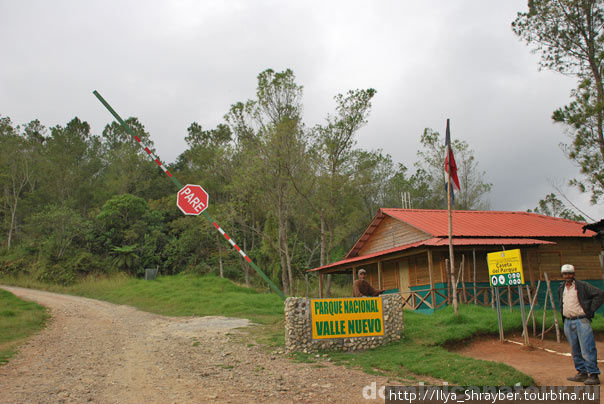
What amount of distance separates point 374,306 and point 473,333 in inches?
110

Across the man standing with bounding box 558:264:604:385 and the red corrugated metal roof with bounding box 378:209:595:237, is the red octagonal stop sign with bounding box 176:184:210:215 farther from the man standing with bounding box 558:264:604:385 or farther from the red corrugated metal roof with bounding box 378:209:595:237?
the man standing with bounding box 558:264:604:385

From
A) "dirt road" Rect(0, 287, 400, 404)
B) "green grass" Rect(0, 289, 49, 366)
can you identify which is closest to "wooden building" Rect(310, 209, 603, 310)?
"dirt road" Rect(0, 287, 400, 404)

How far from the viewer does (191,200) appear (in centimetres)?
1476

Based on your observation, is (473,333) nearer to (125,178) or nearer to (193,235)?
(193,235)

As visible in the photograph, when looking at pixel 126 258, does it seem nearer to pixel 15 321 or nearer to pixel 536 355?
pixel 15 321

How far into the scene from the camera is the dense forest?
22734mm

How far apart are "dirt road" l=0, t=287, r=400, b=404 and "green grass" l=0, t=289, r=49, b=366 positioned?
33 cm

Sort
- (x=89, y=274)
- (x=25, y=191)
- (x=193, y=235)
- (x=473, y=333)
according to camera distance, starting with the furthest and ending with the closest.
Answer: (x=25, y=191)
(x=193, y=235)
(x=89, y=274)
(x=473, y=333)

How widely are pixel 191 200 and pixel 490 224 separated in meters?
12.7

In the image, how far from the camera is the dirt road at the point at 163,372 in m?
6.23

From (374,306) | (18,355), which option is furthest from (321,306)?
(18,355)

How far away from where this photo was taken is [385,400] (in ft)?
19.7

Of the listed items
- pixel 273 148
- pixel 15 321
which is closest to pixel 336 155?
pixel 273 148

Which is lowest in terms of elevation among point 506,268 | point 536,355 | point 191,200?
point 536,355
